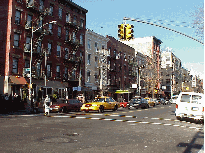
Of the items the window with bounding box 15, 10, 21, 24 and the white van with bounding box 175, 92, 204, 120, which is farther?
the window with bounding box 15, 10, 21, 24

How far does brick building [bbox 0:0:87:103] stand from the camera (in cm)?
3272

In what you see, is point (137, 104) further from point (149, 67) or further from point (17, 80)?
point (149, 67)

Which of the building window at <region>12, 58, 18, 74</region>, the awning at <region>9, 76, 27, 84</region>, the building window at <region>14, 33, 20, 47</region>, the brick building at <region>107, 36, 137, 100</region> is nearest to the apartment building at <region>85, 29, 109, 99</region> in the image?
the brick building at <region>107, 36, 137, 100</region>

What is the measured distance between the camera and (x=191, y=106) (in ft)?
55.5

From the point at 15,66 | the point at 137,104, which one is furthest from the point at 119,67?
the point at 15,66

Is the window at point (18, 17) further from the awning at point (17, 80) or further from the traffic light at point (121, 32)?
the traffic light at point (121, 32)

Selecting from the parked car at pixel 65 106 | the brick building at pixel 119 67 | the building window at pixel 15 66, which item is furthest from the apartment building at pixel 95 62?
the parked car at pixel 65 106

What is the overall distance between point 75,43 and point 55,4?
7098 millimetres

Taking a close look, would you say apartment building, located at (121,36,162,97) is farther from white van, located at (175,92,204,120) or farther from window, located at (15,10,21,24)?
white van, located at (175,92,204,120)

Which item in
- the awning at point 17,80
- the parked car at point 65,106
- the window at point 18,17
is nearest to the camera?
the parked car at point 65,106

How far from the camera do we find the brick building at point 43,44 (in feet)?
107

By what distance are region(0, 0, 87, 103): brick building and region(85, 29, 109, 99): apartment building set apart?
71.0 inches

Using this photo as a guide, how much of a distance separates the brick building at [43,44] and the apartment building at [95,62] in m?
1.80

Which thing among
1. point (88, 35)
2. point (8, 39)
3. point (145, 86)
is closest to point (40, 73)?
point (8, 39)
